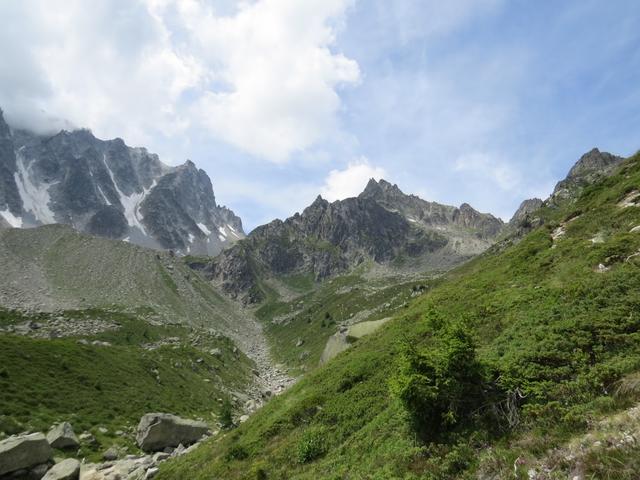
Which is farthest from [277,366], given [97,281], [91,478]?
[91,478]

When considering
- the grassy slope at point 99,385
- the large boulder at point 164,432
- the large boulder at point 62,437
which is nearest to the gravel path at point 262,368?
the grassy slope at point 99,385

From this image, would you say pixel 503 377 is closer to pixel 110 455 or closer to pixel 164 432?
pixel 110 455

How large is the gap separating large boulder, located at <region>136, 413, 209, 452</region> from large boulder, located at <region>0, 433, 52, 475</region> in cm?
836

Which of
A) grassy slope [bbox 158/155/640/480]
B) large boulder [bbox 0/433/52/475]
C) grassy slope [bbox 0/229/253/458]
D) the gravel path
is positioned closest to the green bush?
grassy slope [bbox 158/155/640/480]

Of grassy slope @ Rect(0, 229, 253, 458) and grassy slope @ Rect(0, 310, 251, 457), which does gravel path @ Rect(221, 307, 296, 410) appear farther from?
grassy slope @ Rect(0, 310, 251, 457)

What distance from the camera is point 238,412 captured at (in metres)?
48.8

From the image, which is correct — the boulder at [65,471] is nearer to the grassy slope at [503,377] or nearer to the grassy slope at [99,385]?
the grassy slope at [99,385]

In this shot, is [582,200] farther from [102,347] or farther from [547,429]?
[102,347]

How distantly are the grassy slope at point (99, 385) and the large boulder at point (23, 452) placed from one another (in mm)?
4628

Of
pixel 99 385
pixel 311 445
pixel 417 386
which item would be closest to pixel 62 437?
pixel 99 385

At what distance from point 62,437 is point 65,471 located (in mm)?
5662

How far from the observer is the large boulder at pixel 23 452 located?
23.4m

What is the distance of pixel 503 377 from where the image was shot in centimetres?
1398

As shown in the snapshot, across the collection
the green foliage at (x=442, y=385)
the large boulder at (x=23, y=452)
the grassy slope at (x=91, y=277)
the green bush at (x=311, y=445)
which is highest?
the grassy slope at (x=91, y=277)
